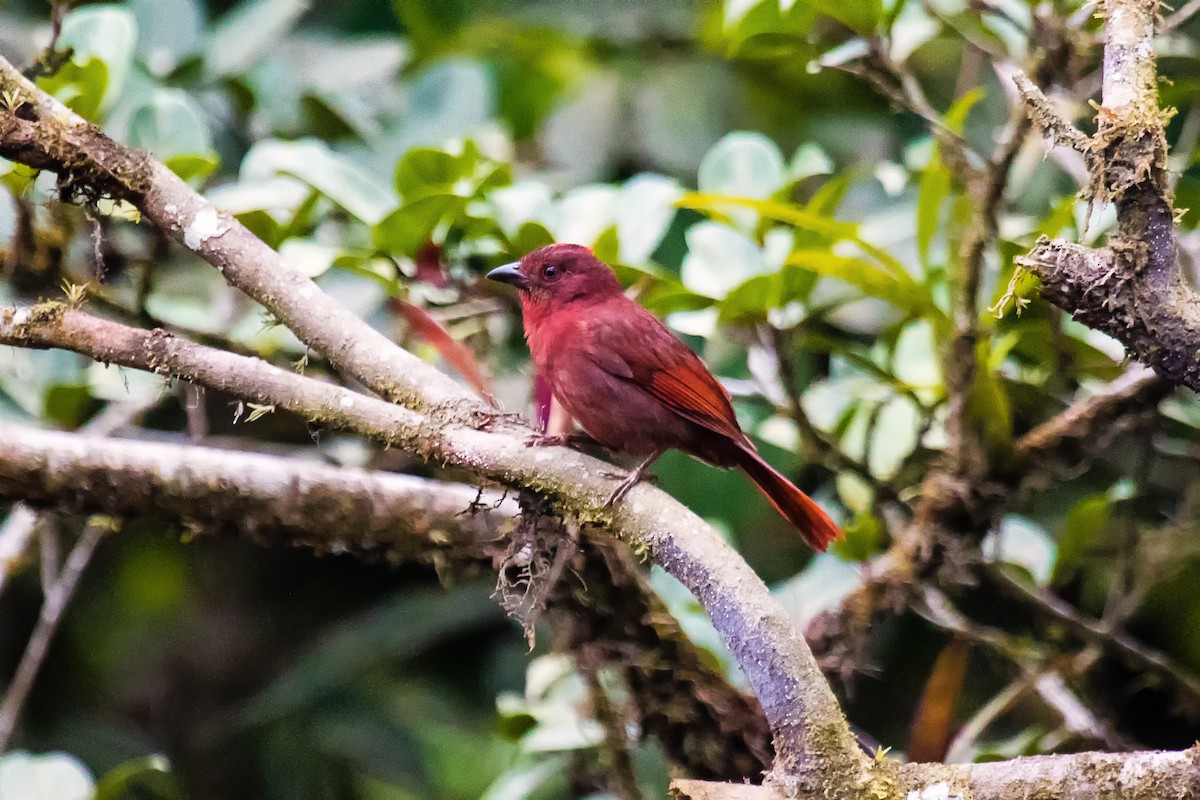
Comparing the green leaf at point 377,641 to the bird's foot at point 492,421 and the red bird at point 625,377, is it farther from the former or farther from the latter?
the bird's foot at point 492,421

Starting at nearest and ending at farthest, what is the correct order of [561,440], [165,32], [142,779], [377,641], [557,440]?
[557,440] < [561,440] < [142,779] < [165,32] < [377,641]

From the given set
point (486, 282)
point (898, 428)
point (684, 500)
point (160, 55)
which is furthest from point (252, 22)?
point (898, 428)

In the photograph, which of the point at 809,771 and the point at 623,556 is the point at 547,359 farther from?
the point at 809,771

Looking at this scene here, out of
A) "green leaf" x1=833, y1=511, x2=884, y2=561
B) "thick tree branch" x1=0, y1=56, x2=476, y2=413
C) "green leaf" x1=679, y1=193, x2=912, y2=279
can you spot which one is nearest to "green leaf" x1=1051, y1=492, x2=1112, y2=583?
"green leaf" x1=833, y1=511, x2=884, y2=561

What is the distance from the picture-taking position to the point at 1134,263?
1.57 meters

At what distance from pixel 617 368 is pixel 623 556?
1.38ft

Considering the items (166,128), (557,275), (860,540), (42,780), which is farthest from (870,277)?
(42,780)

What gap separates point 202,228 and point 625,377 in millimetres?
997

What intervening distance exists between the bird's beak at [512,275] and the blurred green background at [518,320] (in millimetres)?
113

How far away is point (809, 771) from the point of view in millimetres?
1552

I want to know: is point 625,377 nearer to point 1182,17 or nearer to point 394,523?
point 394,523

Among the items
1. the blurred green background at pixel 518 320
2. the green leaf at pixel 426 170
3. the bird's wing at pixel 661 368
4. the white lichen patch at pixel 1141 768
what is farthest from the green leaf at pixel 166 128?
the white lichen patch at pixel 1141 768

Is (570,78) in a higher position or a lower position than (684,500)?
higher

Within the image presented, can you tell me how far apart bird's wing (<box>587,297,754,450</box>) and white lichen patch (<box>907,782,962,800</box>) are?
1147mm
